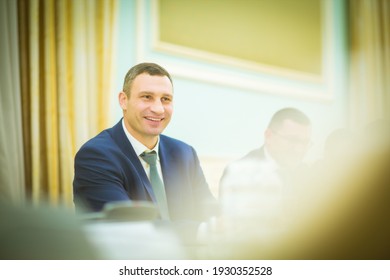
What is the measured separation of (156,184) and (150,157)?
110mm

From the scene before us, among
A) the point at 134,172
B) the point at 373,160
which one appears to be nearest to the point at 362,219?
the point at 373,160

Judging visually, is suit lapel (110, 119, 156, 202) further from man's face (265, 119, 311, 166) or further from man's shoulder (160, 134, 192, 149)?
man's face (265, 119, 311, 166)

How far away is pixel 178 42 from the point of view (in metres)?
1.86

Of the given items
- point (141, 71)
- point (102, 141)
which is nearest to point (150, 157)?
point (102, 141)

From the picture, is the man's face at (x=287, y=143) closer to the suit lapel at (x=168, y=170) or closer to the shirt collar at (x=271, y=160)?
the shirt collar at (x=271, y=160)

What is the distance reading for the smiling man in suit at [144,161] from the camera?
4.90 ft

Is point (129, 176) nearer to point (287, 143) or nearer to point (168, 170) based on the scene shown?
point (168, 170)

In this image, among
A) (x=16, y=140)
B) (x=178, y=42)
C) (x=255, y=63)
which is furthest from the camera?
(x=255, y=63)

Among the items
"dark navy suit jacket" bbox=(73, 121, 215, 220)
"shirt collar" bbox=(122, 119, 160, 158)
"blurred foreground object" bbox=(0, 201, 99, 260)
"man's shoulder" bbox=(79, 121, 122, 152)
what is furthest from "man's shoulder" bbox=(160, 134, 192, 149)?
"blurred foreground object" bbox=(0, 201, 99, 260)

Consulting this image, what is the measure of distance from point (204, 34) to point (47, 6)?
718mm

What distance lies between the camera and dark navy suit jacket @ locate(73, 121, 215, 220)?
4.84 feet

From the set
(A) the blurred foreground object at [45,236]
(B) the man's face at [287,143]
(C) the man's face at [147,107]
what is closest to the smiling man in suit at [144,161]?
(C) the man's face at [147,107]

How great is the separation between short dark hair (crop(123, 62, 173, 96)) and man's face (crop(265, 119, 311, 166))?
55 cm

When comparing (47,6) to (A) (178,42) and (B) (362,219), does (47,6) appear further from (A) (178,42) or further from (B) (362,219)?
(B) (362,219)
